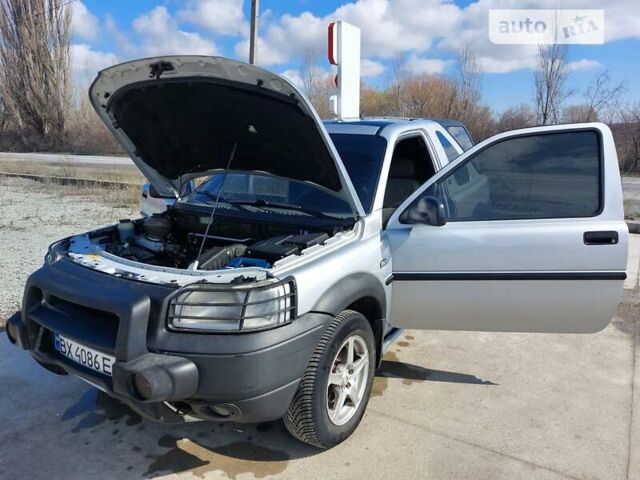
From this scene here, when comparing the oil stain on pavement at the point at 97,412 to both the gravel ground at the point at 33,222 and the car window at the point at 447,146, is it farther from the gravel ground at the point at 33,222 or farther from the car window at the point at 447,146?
the car window at the point at 447,146

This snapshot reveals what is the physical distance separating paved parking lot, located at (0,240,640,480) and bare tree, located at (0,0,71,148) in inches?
1381

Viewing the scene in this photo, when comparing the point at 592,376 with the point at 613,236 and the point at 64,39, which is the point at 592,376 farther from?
the point at 64,39

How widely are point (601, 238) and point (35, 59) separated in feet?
123

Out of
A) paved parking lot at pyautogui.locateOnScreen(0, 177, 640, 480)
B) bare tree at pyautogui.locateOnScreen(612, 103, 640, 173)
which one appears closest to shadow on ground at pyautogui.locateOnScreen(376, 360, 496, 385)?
paved parking lot at pyautogui.locateOnScreen(0, 177, 640, 480)

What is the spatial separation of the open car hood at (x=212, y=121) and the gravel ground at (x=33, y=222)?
2336 millimetres

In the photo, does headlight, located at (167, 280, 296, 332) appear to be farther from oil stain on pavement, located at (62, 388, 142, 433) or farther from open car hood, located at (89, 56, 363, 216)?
oil stain on pavement, located at (62, 388, 142, 433)

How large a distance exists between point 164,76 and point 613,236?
2883mm

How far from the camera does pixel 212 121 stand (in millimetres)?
3479

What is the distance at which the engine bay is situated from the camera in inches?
115

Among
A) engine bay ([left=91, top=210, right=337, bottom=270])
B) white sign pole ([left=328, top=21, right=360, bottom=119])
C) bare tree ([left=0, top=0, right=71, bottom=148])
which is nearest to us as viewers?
engine bay ([left=91, top=210, right=337, bottom=270])

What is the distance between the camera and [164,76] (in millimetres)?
3154

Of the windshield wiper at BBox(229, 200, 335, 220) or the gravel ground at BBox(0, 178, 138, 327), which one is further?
the gravel ground at BBox(0, 178, 138, 327)

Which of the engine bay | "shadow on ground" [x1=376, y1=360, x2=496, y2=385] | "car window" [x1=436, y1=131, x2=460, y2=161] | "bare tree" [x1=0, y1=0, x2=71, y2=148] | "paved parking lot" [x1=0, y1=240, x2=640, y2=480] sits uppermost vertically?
"bare tree" [x1=0, y1=0, x2=71, y2=148]

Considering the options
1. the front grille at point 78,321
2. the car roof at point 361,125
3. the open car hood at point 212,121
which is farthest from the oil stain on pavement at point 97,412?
the car roof at point 361,125
